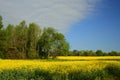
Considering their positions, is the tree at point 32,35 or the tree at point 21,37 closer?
the tree at point 21,37

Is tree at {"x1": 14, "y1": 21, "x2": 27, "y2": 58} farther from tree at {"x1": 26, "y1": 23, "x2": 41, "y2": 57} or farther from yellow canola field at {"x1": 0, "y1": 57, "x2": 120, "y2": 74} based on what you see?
yellow canola field at {"x1": 0, "y1": 57, "x2": 120, "y2": 74}

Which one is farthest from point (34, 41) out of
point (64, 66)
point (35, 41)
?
point (64, 66)

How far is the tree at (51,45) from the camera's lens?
8406cm

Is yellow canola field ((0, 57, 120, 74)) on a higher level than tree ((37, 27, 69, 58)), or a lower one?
lower

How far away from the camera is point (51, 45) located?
281 ft

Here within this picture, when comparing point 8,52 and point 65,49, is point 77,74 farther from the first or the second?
point 65,49

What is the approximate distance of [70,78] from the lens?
1831 centimetres

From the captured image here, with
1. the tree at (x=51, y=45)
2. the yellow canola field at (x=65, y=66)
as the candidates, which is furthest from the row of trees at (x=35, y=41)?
the yellow canola field at (x=65, y=66)

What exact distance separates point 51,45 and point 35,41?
15.1 feet

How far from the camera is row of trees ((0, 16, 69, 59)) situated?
8144 centimetres

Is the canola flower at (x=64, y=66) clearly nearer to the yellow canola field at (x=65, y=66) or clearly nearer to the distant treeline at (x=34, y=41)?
the yellow canola field at (x=65, y=66)

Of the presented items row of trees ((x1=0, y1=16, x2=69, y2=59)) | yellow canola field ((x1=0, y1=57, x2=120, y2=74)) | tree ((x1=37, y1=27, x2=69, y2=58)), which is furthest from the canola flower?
tree ((x1=37, y1=27, x2=69, y2=58))

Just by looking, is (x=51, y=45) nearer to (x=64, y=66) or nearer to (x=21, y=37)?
(x=21, y=37)

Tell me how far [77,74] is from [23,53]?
6123 cm
